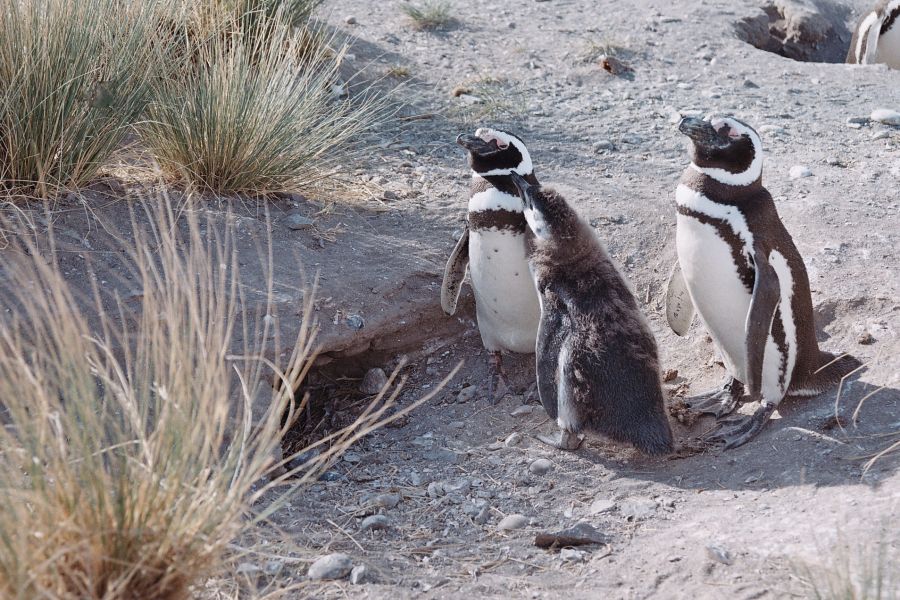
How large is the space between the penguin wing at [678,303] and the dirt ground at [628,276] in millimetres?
173

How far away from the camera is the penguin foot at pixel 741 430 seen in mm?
3369

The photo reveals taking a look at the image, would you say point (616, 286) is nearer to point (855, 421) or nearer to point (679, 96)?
point (855, 421)

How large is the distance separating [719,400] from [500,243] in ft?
3.41

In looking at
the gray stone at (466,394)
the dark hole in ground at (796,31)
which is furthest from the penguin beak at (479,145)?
the dark hole in ground at (796,31)

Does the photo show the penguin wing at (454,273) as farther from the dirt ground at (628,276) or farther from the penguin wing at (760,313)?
the penguin wing at (760,313)

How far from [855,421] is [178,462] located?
7.31 ft

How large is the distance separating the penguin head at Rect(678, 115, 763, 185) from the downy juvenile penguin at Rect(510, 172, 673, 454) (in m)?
0.50

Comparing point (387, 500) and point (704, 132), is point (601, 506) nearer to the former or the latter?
point (387, 500)

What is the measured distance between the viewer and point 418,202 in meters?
4.73

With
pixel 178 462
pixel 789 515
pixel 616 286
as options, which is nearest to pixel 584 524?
pixel 789 515

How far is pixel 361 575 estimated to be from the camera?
2600 mm

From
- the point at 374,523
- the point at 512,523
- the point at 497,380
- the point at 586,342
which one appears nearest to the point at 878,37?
the point at 497,380

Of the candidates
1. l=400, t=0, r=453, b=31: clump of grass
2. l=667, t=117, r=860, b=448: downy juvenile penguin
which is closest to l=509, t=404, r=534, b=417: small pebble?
l=667, t=117, r=860, b=448: downy juvenile penguin

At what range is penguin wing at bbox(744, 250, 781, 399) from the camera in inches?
132
